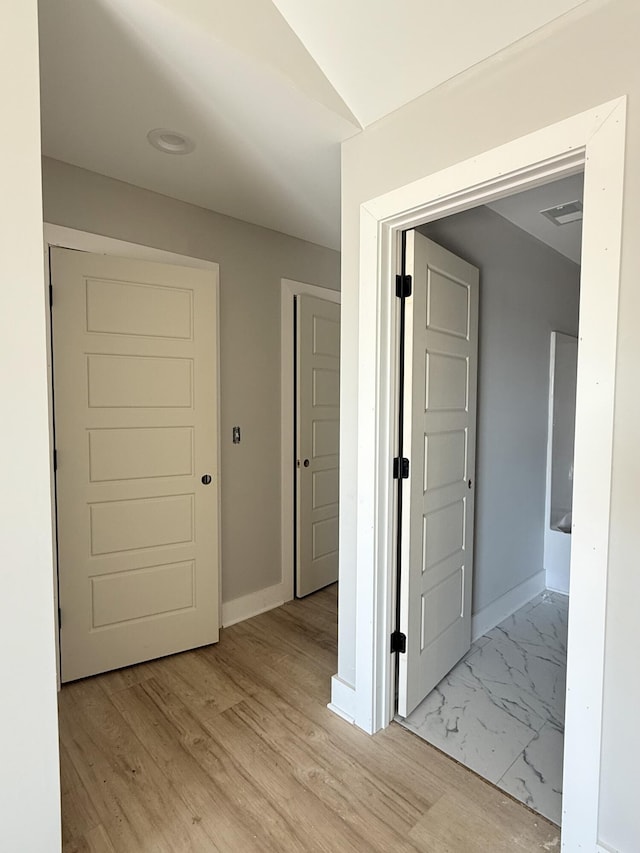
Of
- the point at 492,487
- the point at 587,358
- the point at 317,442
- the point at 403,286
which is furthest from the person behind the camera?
the point at 317,442

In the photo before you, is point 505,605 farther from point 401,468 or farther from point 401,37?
point 401,37

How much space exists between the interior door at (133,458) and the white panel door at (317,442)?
756 millimetres

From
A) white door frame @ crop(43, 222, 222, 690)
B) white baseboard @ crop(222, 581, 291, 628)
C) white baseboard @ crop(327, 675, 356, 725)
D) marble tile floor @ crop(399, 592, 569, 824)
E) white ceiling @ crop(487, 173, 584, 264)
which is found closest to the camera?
marble tile floor @ crop(399, 592, 569, 824)

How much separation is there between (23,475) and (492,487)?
2.40 metres

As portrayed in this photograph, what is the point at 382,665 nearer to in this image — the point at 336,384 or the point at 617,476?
the point at 617,476

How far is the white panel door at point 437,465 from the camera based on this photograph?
1898 mm

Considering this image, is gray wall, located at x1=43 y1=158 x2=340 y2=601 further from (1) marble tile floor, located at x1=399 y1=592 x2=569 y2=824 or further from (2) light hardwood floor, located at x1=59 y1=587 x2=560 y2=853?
(1) marble tile floor, located at x1=399 y1=592 x2=569 y2=824

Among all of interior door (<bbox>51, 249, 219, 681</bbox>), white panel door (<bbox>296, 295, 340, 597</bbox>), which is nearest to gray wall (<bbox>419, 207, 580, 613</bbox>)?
white panel door (<bbox>296, 295, 340, 597</bbox>)

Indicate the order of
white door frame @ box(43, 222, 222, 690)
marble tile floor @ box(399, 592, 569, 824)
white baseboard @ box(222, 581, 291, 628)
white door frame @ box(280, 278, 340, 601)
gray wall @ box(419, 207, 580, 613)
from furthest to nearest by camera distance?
→ white door frame @ box(280, 278, 340, 601) < white baseboard @ box(222, 581, 291, 628) < gray wall @ box(419, 207, 580, 613) < white door frame @ box(43, 222, 222, 690) < marble tile floor @ box(399, 592, 569, 824)

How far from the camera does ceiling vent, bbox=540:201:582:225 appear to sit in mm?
2434

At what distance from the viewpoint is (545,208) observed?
250 cm

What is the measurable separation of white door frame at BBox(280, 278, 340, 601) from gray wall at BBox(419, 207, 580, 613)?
1.16m

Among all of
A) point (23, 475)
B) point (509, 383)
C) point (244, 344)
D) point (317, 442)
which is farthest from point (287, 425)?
point (23, 475)

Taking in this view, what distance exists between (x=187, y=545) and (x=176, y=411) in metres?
0.74
